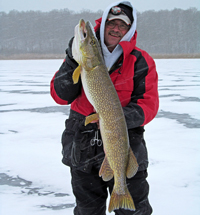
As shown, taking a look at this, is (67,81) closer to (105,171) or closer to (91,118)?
(91,118)

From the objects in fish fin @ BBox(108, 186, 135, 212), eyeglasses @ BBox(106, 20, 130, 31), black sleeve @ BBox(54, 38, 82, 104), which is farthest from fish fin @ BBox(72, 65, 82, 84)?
fish fin @ BBox(108, 186, 135, 212)

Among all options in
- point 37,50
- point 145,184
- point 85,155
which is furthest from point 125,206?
point 37,50

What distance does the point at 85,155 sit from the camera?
75.5 inches

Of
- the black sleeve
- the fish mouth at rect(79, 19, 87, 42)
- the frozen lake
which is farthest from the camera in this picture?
the frozen lake

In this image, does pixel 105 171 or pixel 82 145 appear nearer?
pixel 105 171

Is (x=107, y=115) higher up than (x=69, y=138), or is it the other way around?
(x=107, y=115)

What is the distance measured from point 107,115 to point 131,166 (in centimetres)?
41

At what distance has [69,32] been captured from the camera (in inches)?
2169

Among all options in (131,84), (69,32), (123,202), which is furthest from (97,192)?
(69,32)

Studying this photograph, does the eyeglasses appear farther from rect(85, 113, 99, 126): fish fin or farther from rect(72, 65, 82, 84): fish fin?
rect(85, 113, 99, 126): fish fin

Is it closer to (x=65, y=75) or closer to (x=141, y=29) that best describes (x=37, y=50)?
(x=141, y=29)

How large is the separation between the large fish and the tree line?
177 ft

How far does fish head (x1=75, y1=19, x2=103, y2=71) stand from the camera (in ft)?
5.66

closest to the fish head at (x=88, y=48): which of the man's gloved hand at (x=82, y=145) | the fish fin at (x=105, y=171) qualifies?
the man's gloved hand at (x=82, y=145)
